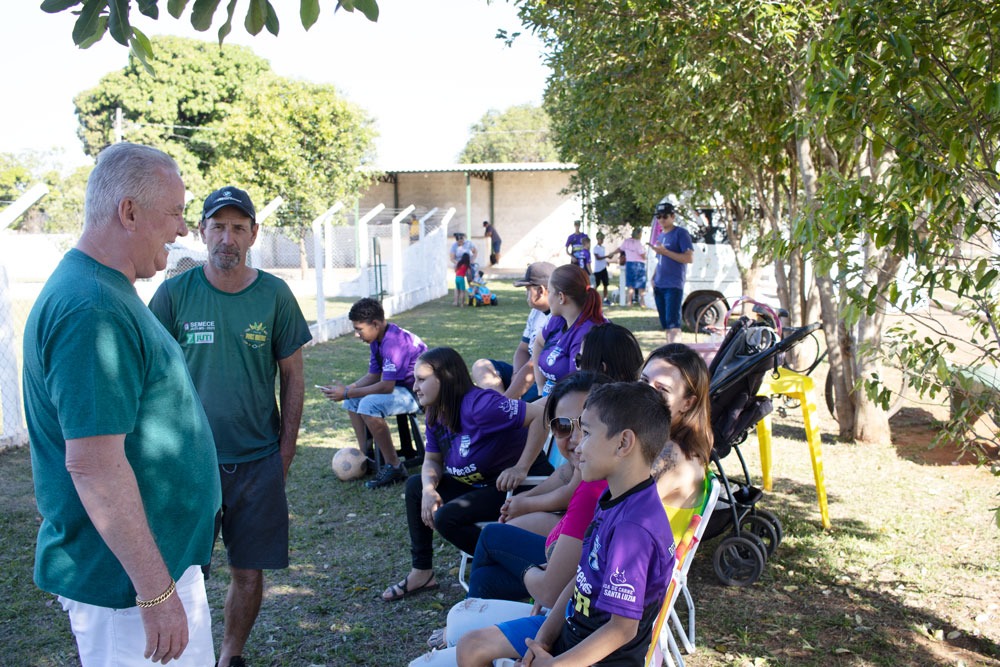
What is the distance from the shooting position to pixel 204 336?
3.30 m

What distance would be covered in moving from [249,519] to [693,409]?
192cm

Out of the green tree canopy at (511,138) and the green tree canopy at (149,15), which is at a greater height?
the green tree canopy at (511,138)

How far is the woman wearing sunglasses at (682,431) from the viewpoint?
127 inches

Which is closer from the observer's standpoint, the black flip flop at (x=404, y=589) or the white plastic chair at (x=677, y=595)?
the white plastic chair at (x=677, y=595)

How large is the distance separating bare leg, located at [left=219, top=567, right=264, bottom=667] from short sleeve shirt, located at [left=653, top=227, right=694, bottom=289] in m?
8.03

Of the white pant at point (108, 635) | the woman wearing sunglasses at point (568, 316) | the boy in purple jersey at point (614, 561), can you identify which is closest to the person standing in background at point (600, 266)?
the woman wearing sunglasses at point (568, 316)

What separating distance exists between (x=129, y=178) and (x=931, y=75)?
9.55 feet

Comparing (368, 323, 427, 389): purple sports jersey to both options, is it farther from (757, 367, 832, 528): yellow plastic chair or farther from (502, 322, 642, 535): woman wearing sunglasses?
(757, 367, 832, 528): yellow plastic chair

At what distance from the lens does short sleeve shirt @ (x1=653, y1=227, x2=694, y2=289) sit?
10.5 meters

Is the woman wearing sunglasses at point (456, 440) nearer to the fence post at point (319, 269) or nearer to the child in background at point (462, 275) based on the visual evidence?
the fence post at point (319, 269)

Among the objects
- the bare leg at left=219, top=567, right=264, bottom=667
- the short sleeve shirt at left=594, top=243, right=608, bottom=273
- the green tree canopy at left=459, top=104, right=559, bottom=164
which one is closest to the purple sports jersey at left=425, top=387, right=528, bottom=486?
the bare leg at left=219, top=567, right=264, bottom=667

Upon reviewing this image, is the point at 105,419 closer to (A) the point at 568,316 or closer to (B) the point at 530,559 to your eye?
(B) the point at 530,559

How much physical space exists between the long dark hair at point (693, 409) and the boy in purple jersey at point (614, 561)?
0.82 m

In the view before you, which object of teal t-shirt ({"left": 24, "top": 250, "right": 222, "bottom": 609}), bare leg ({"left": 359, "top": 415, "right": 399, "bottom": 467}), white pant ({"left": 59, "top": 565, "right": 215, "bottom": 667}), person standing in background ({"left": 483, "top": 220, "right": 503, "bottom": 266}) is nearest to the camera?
teal t-shirt ({"left": 24, "top": 250, "right": 222, "bottom": 609})
